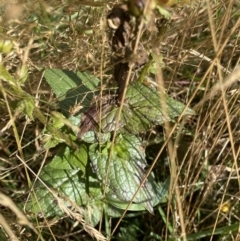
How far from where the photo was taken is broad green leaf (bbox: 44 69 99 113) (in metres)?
0.93

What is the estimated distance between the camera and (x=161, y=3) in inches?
27.5

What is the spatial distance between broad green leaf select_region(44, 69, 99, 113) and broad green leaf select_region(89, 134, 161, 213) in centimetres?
9

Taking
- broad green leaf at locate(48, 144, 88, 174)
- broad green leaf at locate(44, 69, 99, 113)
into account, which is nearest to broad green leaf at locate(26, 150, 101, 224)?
broad green leaf at locate(48, 144, 88, 174)


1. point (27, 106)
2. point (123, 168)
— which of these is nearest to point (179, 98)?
point (123, 168)

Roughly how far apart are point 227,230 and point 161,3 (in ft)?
1.77

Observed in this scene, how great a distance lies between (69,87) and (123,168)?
0.18 metres

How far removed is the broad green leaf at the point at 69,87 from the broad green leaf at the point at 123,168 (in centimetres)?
9

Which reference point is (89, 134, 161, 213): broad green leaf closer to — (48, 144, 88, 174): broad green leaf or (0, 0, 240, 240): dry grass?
(48, 144, 88, 174): broad green leaf

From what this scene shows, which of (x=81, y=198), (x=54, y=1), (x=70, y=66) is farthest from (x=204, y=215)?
(x=54, y=1)

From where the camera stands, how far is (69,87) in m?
0.95

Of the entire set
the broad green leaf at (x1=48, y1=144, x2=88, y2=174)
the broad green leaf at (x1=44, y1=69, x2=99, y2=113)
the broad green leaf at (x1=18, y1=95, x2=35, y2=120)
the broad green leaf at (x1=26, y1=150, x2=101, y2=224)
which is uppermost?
the broad green leaf at (x1=18, y1=95, x2=35, y2=120)

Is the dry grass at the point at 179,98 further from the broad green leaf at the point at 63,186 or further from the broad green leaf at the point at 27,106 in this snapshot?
the broad green leaf at the point at 27,106

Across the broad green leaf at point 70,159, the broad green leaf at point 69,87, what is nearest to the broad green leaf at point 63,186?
the broad green leaf at point 70,159

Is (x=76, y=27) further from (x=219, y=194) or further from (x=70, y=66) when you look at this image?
(x=219, y=194)
